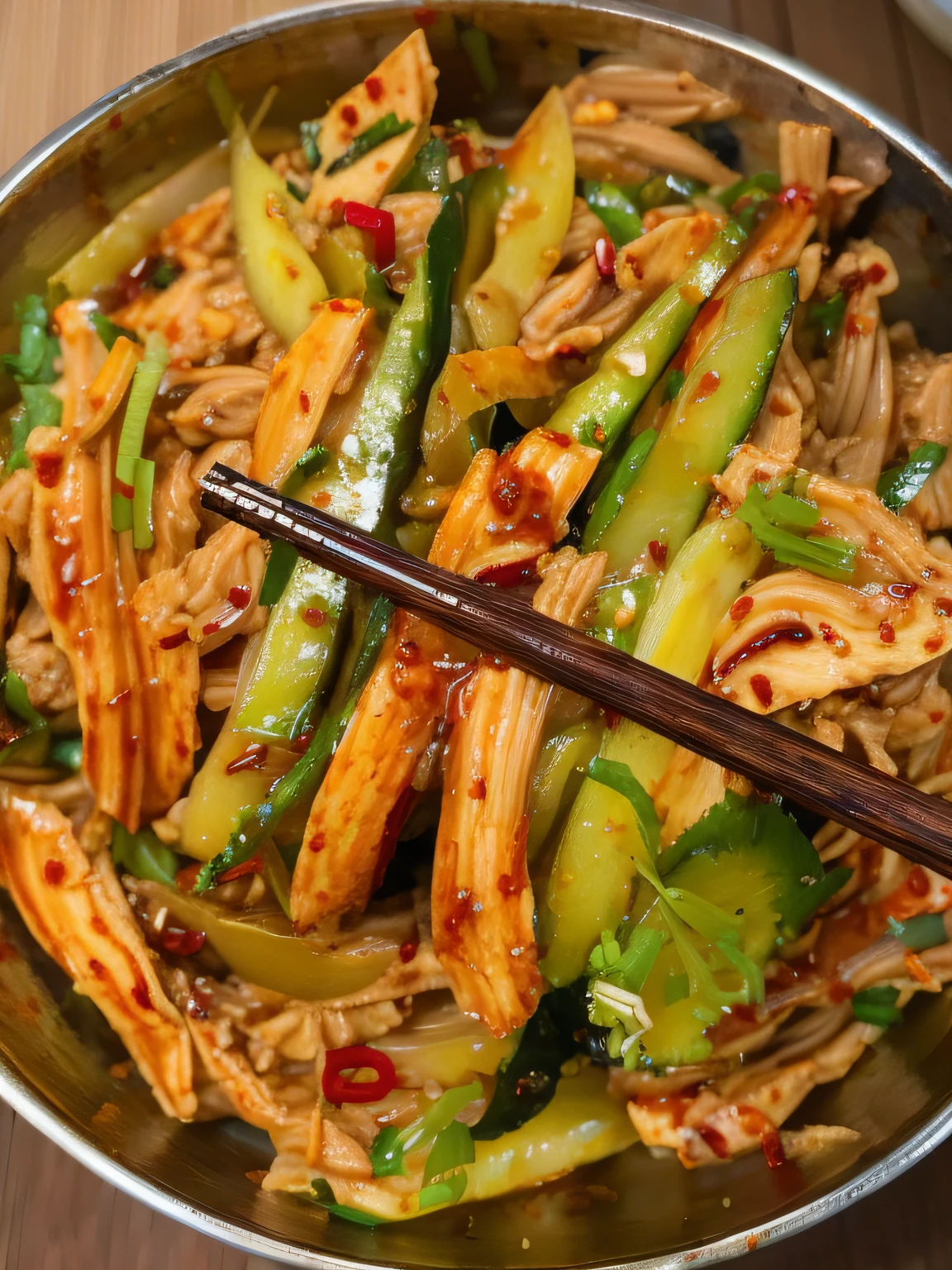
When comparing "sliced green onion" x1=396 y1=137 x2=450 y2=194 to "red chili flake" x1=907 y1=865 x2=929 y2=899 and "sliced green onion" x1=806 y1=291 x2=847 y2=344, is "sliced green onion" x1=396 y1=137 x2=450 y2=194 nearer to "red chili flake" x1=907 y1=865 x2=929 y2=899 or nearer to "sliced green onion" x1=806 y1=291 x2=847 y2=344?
"sliced green onion" x1=806 y1=291 x2=847 y2=344

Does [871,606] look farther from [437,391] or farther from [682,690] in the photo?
[437,391]

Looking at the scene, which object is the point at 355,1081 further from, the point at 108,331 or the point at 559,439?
the point at 108,331

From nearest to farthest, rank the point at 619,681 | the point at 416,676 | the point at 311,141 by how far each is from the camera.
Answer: the point at 619,681, the point at 416,676, the point at 311,141

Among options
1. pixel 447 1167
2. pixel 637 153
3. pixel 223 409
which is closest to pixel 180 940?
pixel 447 1167

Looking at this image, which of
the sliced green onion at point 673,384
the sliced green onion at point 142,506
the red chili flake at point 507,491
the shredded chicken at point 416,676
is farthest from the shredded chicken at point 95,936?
the sliced green onion at point 673,384

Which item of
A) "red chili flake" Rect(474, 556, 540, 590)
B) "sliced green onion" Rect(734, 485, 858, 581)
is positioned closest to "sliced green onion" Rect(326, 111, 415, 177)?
"red chili flake" Rect(474, 556, 540, 590)

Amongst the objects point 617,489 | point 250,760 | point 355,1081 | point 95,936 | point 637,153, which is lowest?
point 355,1081
